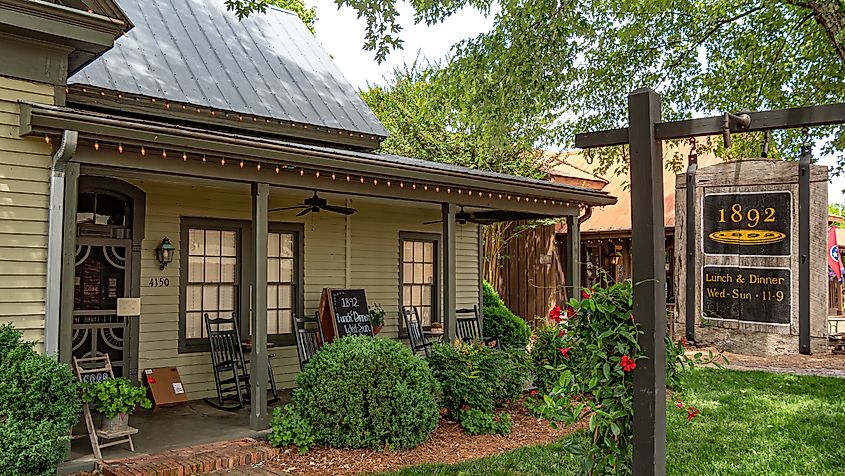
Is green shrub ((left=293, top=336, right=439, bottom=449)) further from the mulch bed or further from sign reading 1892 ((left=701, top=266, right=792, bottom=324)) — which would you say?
sign reading 1892 ((left=701, top=266, right=792, bottom=324))

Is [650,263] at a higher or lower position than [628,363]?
higher

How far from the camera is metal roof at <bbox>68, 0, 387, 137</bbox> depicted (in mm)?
8297

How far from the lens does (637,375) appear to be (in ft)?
10.3

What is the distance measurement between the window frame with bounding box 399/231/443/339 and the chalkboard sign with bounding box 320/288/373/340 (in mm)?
1240

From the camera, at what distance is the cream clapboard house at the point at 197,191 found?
17.9ft

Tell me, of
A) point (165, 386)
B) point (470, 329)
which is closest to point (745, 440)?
point (470, 329)

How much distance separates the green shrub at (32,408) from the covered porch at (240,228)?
45 cm

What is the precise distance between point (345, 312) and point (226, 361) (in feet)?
6.15

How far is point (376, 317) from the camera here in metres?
9.85

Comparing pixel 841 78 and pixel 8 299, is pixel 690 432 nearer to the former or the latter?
pixel 8 299

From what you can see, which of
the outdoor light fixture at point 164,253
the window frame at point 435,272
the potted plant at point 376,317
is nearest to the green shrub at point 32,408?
the outdoor light fixture at point 164,253

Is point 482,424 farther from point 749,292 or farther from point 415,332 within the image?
point 749,292

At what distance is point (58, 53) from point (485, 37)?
517cm

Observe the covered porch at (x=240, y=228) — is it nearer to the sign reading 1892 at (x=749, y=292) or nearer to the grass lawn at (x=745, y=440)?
the grass lawn at (x=745, y=440)
